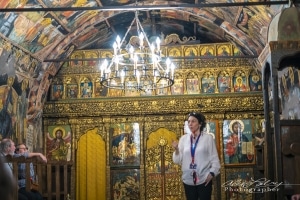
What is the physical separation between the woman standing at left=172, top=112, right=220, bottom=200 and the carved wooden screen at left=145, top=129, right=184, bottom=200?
9.60 m

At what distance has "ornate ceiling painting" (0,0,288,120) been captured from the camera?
11.6 meters

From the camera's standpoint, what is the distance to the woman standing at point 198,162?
18.5 feet

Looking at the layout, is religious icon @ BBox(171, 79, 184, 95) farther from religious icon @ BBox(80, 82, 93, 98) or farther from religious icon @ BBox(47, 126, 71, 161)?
religious icon @ BBox(47, 126, 71, 161)

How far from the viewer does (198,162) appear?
5.69 meters

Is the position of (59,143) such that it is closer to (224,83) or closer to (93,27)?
(93,27)

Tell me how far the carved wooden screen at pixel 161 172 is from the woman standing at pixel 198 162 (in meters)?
9.60

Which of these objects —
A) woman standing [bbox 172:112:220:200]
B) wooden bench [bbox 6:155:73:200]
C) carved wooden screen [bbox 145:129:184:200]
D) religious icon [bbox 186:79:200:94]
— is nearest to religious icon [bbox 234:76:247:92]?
religious icon [bbox 186:79:200:94]

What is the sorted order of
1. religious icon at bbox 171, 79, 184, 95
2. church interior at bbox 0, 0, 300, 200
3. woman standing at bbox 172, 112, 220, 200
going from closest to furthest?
woman standing at bbox 172, 112, 220, 200
church interior at bbox 0, 0, 300, 200
religious icon at bbox 171, 79, 184, 95

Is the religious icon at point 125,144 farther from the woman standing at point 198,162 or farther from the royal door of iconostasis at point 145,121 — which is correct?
the woman standing at point 198,162

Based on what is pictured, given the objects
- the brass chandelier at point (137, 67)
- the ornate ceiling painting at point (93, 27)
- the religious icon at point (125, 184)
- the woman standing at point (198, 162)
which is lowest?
the religious icon at point (125, 184)

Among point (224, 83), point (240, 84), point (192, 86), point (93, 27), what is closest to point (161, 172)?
point (192, 86)

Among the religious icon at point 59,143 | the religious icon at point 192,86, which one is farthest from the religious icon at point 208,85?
the religious icon at point 59,143

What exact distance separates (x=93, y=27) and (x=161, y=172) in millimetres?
4928

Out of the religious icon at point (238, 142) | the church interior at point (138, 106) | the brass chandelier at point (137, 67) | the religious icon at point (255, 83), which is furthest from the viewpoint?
the religious icon at point (255, 83)
